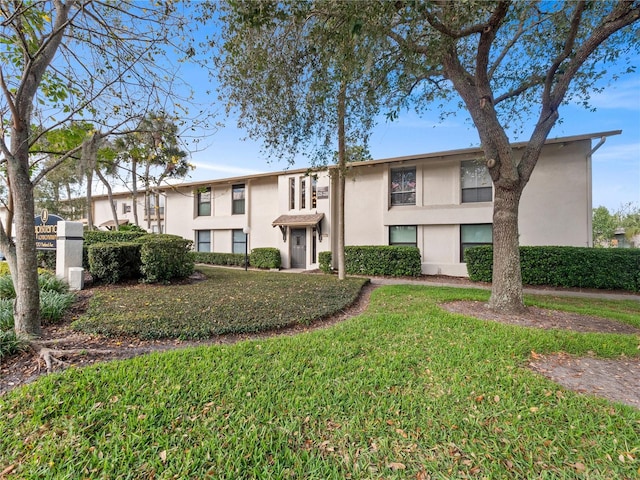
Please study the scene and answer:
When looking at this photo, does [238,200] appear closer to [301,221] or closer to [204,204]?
[204,204]

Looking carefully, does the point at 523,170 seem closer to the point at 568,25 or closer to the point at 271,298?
the point at 568,25

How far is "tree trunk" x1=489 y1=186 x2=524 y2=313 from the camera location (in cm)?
590

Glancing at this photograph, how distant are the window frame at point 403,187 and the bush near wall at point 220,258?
9086 mm

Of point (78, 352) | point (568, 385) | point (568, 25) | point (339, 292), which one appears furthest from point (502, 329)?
point (568, 25)

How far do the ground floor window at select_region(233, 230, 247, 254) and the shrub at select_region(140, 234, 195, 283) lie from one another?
24.5 ft

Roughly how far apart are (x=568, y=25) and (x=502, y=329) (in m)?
6.86

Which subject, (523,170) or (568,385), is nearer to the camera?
(568,385)

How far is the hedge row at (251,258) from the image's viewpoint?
48.7 ft

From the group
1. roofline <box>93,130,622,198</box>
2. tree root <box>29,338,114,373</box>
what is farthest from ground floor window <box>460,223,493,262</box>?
tree root <box>29,338,114,373</box>

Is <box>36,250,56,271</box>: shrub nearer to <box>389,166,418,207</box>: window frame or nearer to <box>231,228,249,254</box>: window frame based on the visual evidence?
<box>231,228,249,254</box>: window frame

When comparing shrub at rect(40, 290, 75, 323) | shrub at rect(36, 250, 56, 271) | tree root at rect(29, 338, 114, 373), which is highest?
shrub at rect(36, 250, 56, 271)

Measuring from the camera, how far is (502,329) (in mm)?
4727

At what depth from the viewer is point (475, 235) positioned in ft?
38.7

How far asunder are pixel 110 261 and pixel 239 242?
9192mm
